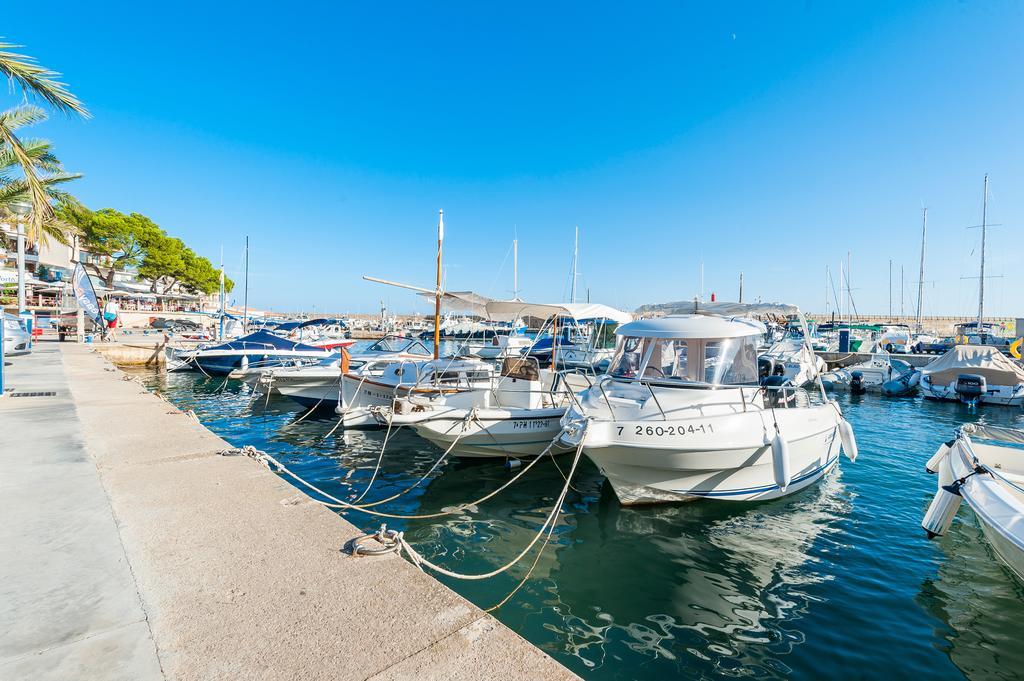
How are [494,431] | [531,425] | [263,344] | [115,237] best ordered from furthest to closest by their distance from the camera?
[115,237] < [263,344] < [531,425] < [494,431]

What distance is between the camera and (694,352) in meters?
8.41

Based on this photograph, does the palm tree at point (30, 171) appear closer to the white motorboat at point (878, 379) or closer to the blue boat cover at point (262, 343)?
the blue boat cover at point (262, 343)

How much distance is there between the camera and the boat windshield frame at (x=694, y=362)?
824 centimetres

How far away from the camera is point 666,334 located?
27.7 ft

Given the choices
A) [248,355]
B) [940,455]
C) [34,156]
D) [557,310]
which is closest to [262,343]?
[248,355]

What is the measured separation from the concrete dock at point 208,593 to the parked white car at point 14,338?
60.0 ft

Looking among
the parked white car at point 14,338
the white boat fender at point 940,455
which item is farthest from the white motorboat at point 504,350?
the parked white car at point 14,338

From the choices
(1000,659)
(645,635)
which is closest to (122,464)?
(645,635)

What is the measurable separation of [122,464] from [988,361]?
3010 cm

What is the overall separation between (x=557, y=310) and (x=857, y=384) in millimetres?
19946

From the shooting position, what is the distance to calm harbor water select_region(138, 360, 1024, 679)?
14.8 ft

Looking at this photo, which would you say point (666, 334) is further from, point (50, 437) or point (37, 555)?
point (50, 437)

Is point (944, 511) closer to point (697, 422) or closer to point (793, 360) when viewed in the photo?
point (697, 422)

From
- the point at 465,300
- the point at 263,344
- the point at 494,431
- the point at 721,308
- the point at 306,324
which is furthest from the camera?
the point at 306,324
